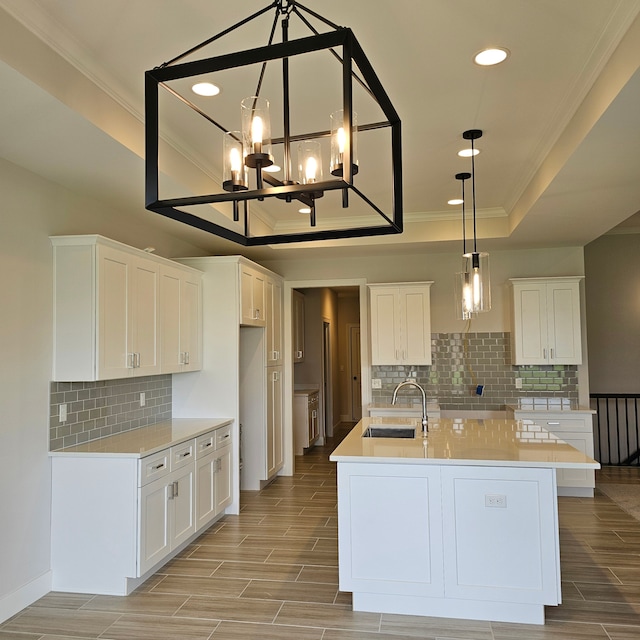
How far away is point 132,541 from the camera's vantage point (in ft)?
11.7

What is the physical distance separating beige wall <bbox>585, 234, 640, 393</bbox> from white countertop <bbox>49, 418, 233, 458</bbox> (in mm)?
5304

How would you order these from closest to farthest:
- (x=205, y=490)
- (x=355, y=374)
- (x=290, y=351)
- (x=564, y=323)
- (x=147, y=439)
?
1. (x=147, y=439)
2. (x=205, y=490)
3. (x=564, y=323)
4. (x=290, y=351)
5. (x=355, y=374)

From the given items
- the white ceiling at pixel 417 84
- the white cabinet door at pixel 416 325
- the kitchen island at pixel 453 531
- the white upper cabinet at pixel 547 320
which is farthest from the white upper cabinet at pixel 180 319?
the white upper cabinet at pixel 547 320

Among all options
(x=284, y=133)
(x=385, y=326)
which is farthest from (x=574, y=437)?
(x=284, y=133)

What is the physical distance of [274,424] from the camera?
6.51 metres

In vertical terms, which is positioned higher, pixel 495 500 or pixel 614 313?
pixel 614 313

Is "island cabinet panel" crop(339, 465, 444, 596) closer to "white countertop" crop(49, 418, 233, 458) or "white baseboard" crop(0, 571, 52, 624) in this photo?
"white countertop" crop(49, 418, 233, 458)

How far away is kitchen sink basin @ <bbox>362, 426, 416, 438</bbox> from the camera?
441 centimetres

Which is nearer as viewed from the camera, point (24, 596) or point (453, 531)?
point (453, 531)

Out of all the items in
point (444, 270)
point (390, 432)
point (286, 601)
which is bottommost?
point (286, 601)

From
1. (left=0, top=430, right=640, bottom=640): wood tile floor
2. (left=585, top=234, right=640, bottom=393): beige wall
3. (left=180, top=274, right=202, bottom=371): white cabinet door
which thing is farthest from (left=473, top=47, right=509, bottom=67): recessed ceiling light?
(left=585, top=234, right=640, bottom=393): beige wall

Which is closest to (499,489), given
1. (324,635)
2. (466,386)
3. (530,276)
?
(324,635)

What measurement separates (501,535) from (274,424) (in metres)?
3.68

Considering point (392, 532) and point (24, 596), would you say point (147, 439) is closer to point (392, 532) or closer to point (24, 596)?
point (24, 596)
